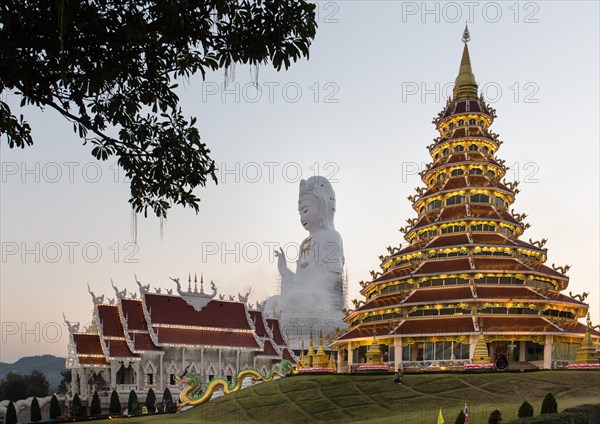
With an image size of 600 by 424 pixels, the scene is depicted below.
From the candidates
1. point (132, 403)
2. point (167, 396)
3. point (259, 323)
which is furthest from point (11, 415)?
point (259, 323)

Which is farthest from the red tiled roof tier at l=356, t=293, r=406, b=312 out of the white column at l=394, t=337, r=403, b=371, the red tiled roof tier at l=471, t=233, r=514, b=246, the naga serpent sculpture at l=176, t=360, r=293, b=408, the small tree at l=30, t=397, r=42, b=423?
the small tree at l=30, t=397, r=42, b=423

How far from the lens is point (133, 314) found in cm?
6122

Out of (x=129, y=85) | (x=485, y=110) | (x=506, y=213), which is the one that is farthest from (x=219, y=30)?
(x=485, y=110)

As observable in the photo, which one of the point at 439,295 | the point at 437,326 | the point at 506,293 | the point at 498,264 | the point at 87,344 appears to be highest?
the point at 498,264

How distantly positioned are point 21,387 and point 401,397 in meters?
62.1

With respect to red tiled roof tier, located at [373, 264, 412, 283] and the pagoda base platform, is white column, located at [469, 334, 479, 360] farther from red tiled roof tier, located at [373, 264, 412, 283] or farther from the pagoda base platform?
red tiled roof tier, located at [373, 264, 412, 283]

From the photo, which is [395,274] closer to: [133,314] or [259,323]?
[259,323]

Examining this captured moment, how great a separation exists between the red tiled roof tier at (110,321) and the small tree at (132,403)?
6480mm

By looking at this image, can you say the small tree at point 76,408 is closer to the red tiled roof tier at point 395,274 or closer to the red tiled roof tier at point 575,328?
the red tiled roof tier at point 395,274

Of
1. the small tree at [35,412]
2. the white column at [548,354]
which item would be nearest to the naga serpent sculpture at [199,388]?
the small tree at [35,412]

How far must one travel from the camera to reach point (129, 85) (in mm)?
12367

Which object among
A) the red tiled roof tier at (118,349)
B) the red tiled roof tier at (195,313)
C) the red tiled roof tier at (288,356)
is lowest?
the red tiled roof tier at (288,356)

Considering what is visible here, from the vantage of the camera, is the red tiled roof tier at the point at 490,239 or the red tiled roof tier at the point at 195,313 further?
the red tiled roof tier at the point at 195,313

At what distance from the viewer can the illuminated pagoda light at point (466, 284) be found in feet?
151
